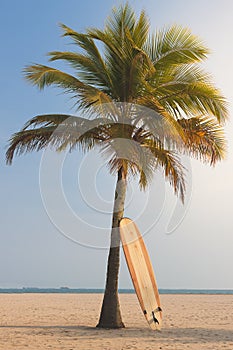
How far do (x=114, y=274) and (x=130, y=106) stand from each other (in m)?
4.17

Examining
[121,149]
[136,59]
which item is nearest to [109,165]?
[121,149]

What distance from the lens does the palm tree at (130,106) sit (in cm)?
1235

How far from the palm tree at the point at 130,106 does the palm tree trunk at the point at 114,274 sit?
0.02 meters

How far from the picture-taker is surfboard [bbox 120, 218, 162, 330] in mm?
12266

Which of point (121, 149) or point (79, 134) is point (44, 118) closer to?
point (79, 134)

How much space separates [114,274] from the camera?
1268 centimetres

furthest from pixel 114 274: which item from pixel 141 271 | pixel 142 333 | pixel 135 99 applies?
pixel 135 99

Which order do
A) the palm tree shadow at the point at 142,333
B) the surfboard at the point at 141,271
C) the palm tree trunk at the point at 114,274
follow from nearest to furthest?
the palm tree shadow at the point at 142,333 → the surfboard at the point at 141,271 → the palm tree trunk at the point at 114,274

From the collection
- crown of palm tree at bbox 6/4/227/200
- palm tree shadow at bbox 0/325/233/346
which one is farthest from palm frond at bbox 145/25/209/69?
palm tree shadow at bbox 0/325/233/346

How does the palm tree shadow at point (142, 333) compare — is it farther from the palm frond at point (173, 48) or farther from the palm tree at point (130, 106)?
the palm frond at point (173, 48)

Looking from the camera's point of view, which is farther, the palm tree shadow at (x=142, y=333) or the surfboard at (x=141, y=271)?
the surfboard at (x=141, y=271)

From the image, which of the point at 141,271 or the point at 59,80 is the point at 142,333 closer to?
the point at 141,271

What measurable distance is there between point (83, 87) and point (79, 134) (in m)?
1.16

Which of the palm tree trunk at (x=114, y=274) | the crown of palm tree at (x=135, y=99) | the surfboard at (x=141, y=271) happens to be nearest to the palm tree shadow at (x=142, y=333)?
the palm tree trunk at (x=114, y=274)
